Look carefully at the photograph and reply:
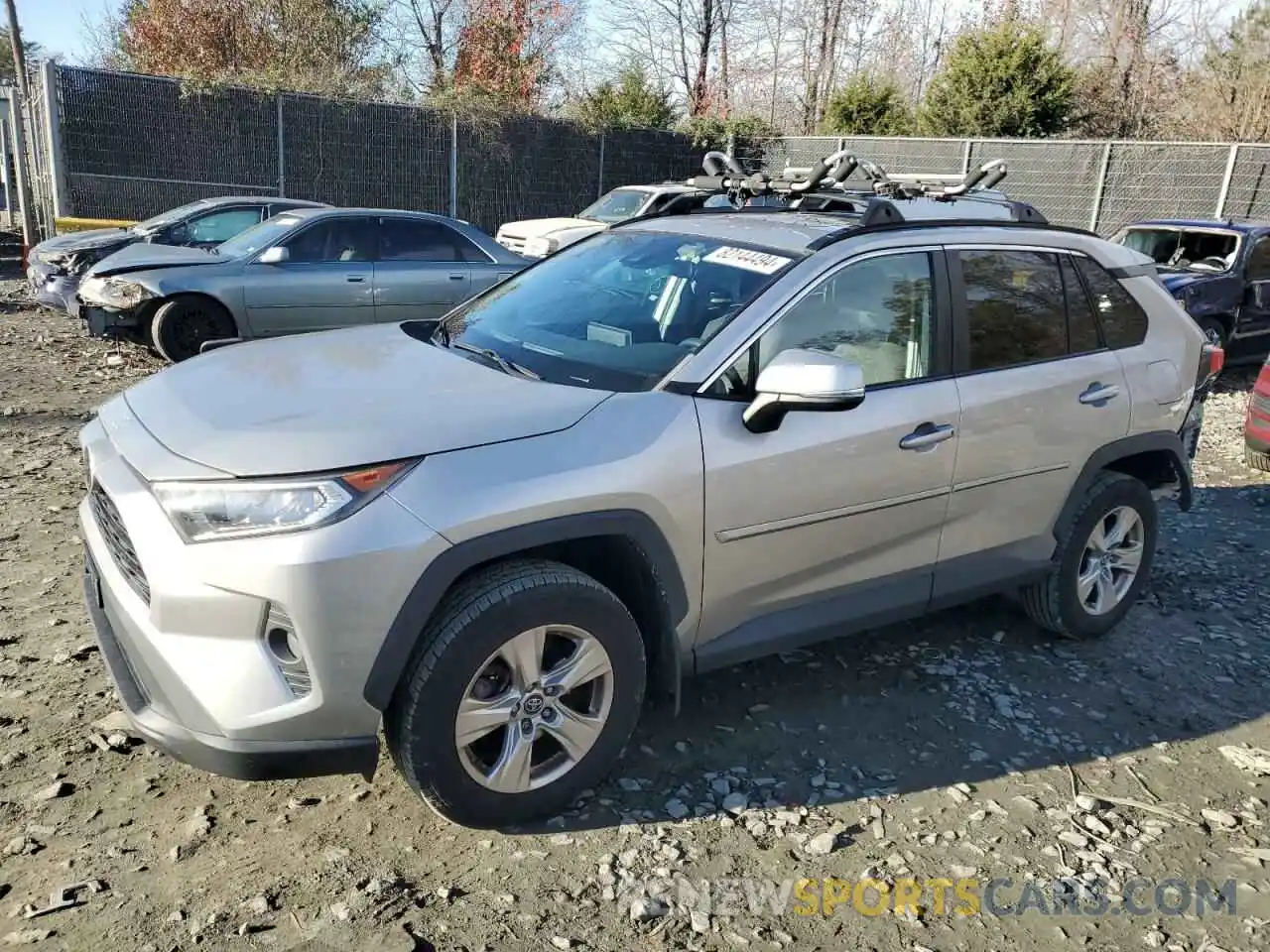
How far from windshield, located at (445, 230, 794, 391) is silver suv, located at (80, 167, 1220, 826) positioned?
0.02 meters

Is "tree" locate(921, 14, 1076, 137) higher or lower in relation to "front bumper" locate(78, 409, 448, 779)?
higher

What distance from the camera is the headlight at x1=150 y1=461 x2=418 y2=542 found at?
8.34 feet

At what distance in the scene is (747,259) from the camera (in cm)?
359

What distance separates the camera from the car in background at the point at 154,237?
10.2 m

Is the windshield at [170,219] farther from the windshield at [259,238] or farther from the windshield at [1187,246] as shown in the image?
the windshield at [1187,246]

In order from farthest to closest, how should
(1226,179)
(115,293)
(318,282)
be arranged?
1. (1226,179)
2. (318,282)
3. (115,293)

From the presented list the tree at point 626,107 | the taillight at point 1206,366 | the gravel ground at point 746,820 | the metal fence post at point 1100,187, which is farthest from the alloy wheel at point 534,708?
the tree at point 626,107

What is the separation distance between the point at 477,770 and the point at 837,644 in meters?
1.97

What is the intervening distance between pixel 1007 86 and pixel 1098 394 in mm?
19655

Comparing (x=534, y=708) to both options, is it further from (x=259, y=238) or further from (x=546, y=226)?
(x=546, y=226)

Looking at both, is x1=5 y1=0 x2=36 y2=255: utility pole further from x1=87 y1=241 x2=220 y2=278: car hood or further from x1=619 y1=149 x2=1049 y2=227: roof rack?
x1=619 y1=149 x2=1049 y2=227: roof rack

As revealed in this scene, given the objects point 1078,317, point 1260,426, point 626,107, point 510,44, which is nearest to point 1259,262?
point 1260,426

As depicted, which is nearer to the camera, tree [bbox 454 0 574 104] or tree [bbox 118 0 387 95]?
tree [bbox 118 0 387 95]

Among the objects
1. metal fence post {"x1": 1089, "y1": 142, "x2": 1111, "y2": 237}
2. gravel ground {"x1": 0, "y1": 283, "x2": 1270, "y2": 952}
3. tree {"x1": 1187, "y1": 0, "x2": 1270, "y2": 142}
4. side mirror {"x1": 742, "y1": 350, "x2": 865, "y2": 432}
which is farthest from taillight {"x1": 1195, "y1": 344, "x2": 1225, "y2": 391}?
tree {"x1": 1187, "y1": 0, "x2": 1270, "y2": 142}
